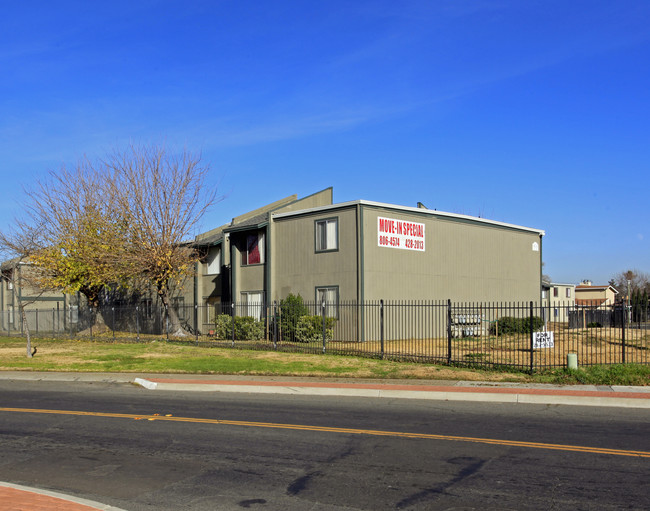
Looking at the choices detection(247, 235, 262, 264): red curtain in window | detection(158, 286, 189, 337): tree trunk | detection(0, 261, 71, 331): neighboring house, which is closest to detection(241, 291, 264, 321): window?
detection(247, 235, 262, 264): red curtain in window

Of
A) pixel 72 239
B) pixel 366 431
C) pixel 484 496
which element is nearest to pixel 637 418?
pixel 366 431

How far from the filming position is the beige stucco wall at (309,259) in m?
27.9

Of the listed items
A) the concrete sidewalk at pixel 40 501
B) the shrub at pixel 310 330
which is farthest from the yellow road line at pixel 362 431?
A: the shrub at pixel 310 330

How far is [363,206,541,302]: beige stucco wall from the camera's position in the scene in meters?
28.2

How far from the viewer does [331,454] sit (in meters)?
8.90

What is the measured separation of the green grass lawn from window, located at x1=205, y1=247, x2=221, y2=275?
797 cm

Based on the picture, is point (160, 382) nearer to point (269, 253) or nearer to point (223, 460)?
point (223, 460)

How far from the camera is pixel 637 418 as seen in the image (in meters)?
11.6

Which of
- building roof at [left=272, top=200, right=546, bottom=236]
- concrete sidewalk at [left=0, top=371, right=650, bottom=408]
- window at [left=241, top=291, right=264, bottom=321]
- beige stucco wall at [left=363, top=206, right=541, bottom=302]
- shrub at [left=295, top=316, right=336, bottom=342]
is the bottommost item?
concrete sidewalk at [left=0, top=371, right=650, bottom=408]

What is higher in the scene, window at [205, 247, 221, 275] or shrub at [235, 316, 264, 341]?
window at [205, 247, 221, 275]

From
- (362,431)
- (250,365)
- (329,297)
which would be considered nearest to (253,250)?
(329,297)

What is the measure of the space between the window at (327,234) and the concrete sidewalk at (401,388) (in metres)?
11.5

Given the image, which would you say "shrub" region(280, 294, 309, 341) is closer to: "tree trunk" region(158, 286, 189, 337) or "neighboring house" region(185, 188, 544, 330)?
"neighboring house" region(185, 188, 544, 330)

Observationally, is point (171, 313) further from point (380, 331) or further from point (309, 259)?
point (380, 331)
